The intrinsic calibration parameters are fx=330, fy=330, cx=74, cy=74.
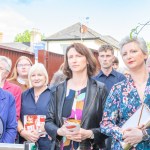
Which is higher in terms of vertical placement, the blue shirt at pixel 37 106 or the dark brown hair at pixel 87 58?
the dark brown hair at pixel 87 58

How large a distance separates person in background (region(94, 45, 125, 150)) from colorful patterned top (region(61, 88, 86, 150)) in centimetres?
157

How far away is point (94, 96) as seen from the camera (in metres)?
2.92

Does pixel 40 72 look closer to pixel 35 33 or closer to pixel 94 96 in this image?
pixel 94 96

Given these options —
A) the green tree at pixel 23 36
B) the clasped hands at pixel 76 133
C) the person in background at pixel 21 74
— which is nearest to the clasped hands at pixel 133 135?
the clasped hands at pixel 76 133

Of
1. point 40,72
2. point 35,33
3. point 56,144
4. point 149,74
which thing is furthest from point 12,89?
point 35,33

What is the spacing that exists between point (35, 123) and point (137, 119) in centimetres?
177

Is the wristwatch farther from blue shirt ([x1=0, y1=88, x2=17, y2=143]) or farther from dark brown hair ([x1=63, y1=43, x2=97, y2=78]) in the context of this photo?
blue shirt ([x1=0, y1=88, x2=17, y2=143])

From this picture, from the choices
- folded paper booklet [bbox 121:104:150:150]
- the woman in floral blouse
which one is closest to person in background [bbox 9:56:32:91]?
the woman in floral blouse

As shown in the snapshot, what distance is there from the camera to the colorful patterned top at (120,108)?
8.26ft

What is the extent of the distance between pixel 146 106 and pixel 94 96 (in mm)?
608

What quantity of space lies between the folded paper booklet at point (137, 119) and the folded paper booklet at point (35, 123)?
5.11 feet

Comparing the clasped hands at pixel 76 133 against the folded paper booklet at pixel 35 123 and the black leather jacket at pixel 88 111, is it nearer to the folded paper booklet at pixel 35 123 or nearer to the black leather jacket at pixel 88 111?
the black leather jacket at pixel 88 111

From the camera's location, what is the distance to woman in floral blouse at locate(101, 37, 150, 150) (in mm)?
2451

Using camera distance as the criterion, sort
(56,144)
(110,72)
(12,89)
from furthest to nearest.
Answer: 1. (110,72)
2. (12,89)
3. (56,144)
